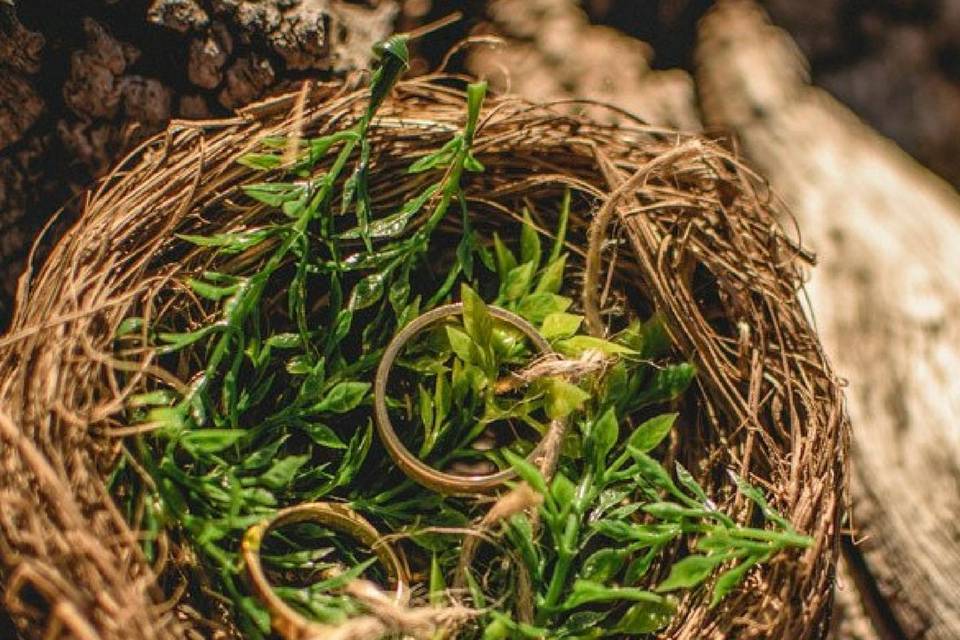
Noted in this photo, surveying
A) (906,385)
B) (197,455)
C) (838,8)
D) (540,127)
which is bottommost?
(197,455)

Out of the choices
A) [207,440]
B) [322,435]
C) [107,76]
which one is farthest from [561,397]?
[107,76]

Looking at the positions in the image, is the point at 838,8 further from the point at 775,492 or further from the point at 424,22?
the point at 775,492

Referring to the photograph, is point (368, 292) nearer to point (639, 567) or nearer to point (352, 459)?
point (352, 459)

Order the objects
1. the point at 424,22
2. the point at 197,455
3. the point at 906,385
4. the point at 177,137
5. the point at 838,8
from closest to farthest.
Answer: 1. the point at 197,455
2. the point at 177,137
3. the point at 906,385
4. the point at 424,22
5. the point at 838,8

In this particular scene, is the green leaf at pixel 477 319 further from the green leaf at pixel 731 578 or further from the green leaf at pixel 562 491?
the green leaf at pixel 731 578

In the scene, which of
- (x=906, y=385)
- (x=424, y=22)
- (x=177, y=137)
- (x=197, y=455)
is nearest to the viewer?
(x=197, y=455)

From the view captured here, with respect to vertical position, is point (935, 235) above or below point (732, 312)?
above

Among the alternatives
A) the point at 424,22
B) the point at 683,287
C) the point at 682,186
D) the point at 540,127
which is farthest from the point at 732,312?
the point at 424,22

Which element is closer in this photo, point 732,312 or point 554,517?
point 554,517
